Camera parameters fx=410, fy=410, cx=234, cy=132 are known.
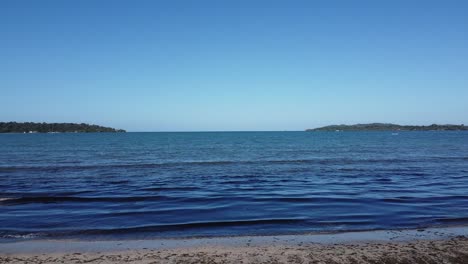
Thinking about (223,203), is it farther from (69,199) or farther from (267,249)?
(267,249)

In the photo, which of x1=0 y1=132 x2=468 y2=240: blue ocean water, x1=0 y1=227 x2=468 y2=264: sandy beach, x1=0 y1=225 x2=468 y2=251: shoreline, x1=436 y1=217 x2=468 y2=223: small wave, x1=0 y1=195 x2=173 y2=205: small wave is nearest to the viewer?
x1=0 y1=227 x2=468 y2=264: sandy beach

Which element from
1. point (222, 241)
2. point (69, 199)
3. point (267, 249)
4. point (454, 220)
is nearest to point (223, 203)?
point (222, 241)

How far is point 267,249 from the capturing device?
10.1m

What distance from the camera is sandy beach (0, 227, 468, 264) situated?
917 centimetres

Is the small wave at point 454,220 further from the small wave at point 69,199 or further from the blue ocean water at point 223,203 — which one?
the small wave at point 69,199

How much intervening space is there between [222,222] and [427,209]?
319 inches

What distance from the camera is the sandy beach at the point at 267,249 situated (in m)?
9.17

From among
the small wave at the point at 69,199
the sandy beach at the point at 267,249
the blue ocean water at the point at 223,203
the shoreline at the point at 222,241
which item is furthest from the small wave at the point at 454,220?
the small wave at the point at 69,199

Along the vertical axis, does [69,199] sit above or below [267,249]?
below

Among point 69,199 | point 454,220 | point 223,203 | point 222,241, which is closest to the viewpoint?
point 222,241

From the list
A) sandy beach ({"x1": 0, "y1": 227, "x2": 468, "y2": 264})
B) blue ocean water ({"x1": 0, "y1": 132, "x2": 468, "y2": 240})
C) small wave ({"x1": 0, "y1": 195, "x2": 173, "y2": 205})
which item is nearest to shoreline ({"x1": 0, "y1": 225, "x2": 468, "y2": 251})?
sandy beach ({"x1": 0, "y1": 227, "x2": 468, "y2": 264})

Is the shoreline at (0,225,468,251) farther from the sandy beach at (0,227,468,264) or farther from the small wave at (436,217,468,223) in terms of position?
the small wave at (436,217,468,223)

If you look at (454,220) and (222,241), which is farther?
(454,220)

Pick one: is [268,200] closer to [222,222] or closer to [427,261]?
[222,222]
